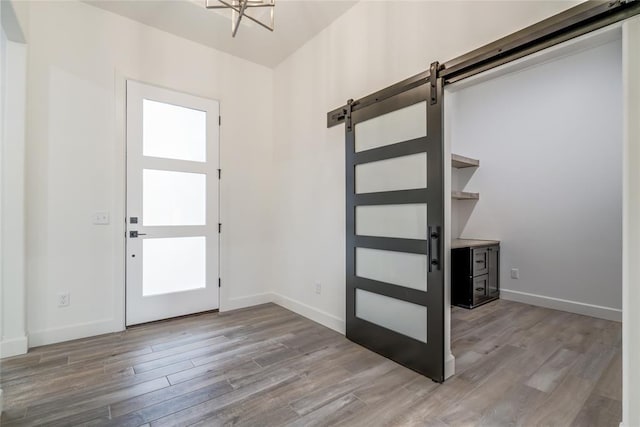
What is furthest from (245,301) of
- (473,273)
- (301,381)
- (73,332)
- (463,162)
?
(463,162)

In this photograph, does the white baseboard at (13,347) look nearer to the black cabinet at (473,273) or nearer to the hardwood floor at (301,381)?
the hardwood floor at (301,381)

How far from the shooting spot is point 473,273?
3.91m

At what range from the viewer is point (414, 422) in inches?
68.3

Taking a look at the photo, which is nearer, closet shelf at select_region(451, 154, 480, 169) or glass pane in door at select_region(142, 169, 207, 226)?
glass pane in door at select_region(142, 169, 207, 226)

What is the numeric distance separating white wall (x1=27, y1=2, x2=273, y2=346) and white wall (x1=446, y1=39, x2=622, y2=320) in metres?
3.97

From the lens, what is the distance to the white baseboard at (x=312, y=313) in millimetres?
3143

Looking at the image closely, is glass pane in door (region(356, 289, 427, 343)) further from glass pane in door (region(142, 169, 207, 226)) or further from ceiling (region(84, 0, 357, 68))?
ceiling (region(84, 0, 357, 68))

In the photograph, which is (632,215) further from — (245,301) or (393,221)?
(245,301)

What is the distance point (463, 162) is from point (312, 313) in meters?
3.05

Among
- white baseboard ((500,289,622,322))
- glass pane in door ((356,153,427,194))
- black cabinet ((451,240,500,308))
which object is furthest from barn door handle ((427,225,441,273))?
white baseboard ((500,289,622,322))

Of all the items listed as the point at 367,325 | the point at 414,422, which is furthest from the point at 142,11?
the point at 414,422

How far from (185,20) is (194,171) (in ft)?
5.36

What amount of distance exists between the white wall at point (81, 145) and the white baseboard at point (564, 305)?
4.99m

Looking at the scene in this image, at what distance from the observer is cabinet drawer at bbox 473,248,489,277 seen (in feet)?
13.0
